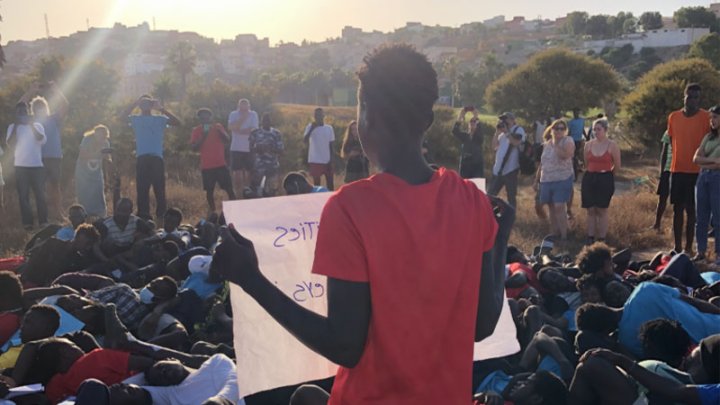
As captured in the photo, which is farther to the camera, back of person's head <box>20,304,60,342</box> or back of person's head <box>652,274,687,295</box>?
back of person's head <box>652,274,687,295</box>

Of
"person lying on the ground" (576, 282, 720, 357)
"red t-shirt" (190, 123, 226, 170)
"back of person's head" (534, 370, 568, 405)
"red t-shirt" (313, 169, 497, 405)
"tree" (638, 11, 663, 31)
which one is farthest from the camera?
"tree" (638, 11, 663, 31)

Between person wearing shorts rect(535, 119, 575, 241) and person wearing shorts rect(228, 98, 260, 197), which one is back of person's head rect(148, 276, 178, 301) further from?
person wearing shorts rect(228, 98, 260, 197)

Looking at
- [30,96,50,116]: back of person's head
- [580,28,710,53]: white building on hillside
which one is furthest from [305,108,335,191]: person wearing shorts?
[580,28,710,53]: white building on hillside

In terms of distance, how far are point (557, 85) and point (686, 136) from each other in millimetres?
23478

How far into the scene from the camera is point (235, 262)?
158 centimetres

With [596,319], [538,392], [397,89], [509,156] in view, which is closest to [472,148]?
[509,156]

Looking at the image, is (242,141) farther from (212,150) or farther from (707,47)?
(707,47)

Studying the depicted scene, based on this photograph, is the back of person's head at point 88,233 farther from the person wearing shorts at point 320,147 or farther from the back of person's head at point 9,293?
the person wearing shorts at point 320,147

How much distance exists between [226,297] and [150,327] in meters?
0.70

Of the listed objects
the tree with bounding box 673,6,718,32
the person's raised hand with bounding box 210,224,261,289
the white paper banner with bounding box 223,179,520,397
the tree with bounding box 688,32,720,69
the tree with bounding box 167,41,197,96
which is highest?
the tree with bounding box 673,6,718,32

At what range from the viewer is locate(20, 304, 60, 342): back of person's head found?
4461mm

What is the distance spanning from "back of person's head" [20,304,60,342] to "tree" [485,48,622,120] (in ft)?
91.4

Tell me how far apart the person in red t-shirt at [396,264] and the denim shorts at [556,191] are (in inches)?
290

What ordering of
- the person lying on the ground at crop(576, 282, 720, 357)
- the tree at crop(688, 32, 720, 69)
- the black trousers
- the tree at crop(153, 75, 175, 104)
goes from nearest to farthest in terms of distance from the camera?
the person lying on the ground at crop(576, 282, 720, 357), the black trousers, the tree at crop(688, 32, 720, 69), the tree at crop(153, 75, 175, 104)
